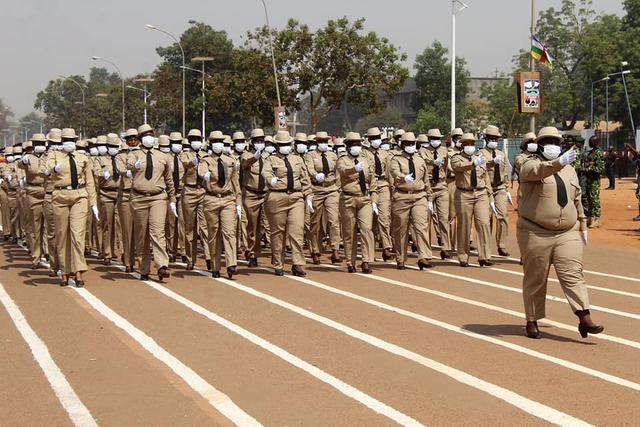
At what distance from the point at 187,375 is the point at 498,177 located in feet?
32.5

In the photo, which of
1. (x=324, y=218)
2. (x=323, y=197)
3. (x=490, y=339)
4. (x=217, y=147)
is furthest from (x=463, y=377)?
(x=324, y=218)

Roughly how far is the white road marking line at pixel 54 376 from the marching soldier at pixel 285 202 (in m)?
4.63

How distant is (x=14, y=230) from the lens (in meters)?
22.8

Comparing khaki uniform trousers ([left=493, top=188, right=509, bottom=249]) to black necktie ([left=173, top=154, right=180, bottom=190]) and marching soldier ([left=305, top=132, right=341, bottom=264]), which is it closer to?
marching soldier ([left=305, top=132, right=341, bottom=264])

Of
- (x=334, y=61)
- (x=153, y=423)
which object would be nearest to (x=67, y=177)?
(x=153, y=423)

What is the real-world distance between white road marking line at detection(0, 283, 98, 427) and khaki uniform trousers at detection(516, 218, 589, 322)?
14.5 feet

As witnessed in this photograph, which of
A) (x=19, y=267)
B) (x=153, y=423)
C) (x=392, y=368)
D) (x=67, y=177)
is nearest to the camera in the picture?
(x=153, y=423)

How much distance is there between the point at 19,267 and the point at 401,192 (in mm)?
6633

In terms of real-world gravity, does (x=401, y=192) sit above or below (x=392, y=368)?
above

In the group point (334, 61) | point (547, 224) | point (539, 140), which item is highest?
point (334, 61)

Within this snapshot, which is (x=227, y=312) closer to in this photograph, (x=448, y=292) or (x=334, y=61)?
(x=448, y=292)

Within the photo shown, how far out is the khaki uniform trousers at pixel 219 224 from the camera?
14625 millimetres

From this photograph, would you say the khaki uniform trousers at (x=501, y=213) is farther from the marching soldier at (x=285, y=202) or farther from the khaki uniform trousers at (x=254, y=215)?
the khaki uniform trousers at (x=254, y=215)

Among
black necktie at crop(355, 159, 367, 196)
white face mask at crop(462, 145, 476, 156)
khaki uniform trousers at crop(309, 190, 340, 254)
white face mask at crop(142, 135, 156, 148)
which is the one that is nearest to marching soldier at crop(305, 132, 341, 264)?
khaki uniform trousers at crop(309, 190, 340, 254)
